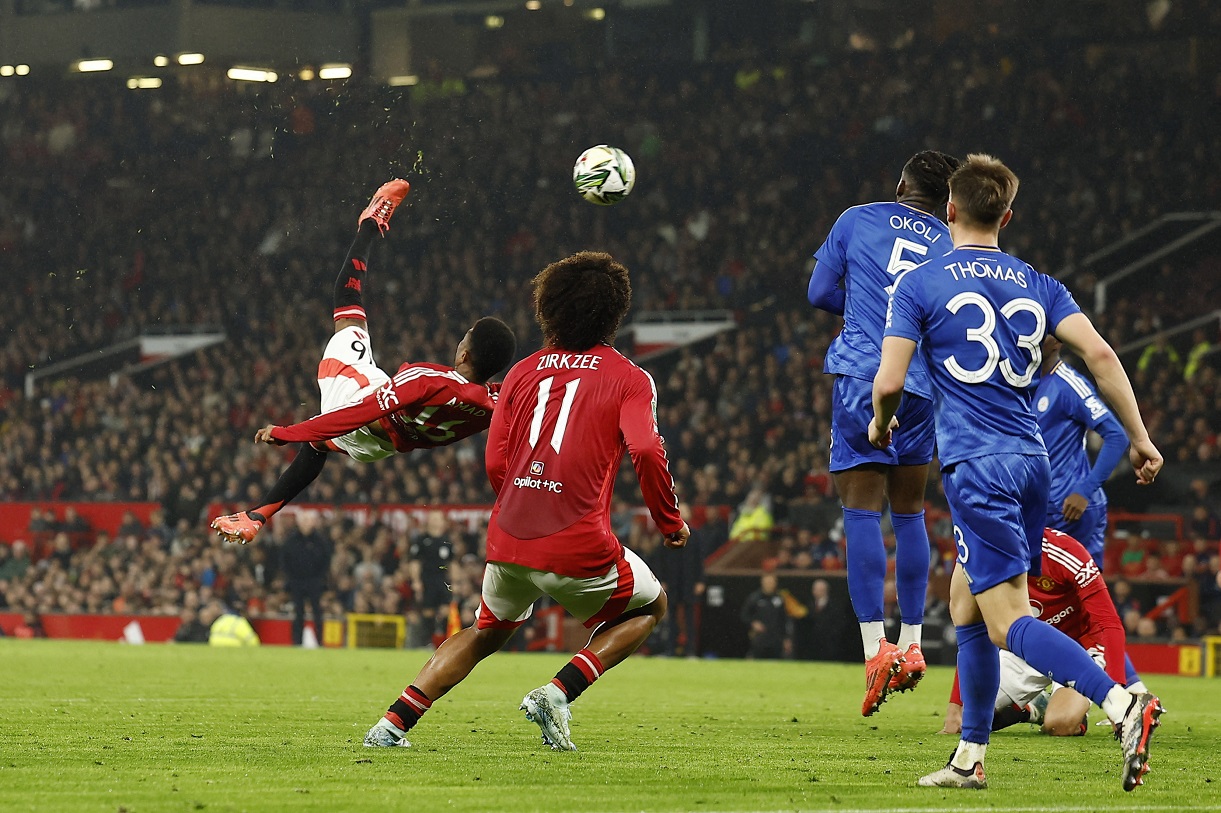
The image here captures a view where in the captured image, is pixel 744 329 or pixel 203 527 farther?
pixel 744 329

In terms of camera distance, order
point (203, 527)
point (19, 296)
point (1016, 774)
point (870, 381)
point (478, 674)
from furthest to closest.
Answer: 1. point (19, 296)
2. point (203, 527)
3. point (478, 674)
4. point (870, 381)
5. point (1016, 774)

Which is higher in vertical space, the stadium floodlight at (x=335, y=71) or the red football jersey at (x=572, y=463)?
the stadium floodlight at (x=335, y=71)

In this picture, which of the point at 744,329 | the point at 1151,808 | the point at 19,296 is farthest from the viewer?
the point at 19,296

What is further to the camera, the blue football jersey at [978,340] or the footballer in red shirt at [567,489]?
the footballer in red shirt at [567,489]

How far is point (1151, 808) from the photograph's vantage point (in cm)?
501

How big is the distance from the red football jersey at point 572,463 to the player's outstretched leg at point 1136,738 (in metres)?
2.03

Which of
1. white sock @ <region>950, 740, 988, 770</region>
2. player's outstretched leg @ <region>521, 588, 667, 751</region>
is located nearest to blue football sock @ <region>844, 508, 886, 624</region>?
player's outstretched leg @ <region>521, 588, 667, 751</region>

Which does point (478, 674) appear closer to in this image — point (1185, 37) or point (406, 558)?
point (406, 558)

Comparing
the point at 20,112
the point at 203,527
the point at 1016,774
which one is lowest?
the point at 203,527

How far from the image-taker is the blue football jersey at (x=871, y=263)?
24.3 feet

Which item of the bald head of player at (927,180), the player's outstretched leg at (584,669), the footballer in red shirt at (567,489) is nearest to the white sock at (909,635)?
the player's outstretched leg at (584,669)

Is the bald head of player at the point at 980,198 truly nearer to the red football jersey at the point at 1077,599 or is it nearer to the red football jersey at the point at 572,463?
the red football jersey at the point at 572,463

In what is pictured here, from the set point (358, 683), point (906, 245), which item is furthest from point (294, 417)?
point (906, 245)

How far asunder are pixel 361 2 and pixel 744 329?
8214mm
